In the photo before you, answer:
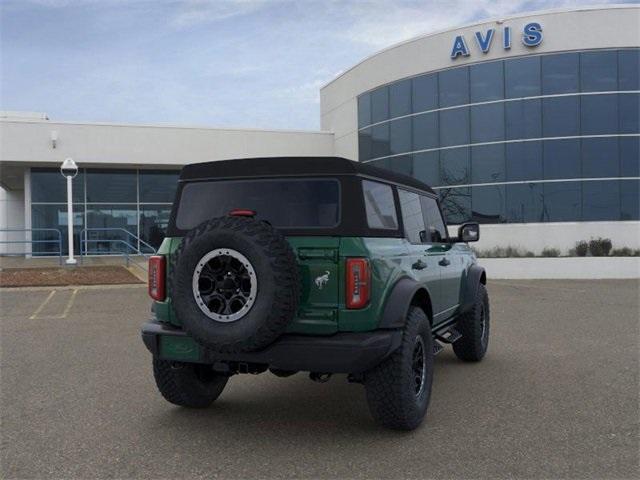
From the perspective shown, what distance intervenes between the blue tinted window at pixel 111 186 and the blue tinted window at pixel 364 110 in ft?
32.5

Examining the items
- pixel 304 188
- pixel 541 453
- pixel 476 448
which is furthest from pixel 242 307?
pixel 541 453

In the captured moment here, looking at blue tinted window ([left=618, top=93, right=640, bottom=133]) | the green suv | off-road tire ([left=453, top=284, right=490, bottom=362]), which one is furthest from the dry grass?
blue tinted window ([left=618, top=93, right=640, bottom=133])

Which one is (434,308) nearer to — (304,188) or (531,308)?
(304,188)

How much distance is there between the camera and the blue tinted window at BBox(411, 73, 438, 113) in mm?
23281

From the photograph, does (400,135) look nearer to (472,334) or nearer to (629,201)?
(629,201)

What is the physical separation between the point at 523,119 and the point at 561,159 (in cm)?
193

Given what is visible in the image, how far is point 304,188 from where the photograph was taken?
4.42m

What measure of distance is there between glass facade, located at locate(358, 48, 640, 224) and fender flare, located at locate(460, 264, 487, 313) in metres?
15.3

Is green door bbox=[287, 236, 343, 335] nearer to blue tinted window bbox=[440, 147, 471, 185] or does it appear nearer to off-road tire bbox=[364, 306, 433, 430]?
off-road tire bbox=[364, 306, 433, 430]

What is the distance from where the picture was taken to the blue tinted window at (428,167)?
2308cm

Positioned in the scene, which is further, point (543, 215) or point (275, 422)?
point (543, 215)

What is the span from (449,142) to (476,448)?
19730 mm

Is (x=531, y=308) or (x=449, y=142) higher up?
(x=449, y=142)

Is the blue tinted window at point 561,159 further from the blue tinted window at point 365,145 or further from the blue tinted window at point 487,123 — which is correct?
the blue tinted window at point 365,145
